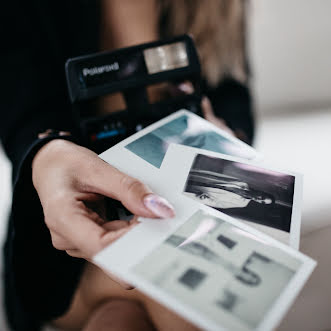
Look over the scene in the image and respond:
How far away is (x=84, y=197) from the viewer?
444 mm

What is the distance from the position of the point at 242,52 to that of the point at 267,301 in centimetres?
74

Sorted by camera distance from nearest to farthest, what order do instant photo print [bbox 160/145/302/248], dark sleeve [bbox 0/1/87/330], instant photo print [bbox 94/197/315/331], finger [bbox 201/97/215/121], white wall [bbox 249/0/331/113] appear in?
1. instant photo print [bbox 94/197/315/331]
2. instant photo print [bbox 160/145/302/248]
3. dark sleeve [bbox 0/1/87/330]
4. finger [bbox 201/97/215/121]
5. white wall [bbox 249/0/331/113]

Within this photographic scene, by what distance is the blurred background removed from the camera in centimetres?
85

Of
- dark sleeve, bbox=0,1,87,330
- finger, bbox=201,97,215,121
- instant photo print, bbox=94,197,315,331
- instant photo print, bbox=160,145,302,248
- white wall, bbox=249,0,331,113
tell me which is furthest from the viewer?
white wall, bbox=249,0,331,113

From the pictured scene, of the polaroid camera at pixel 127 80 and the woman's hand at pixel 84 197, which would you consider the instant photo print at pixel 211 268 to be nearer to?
the woman's hand at pixel 84 197

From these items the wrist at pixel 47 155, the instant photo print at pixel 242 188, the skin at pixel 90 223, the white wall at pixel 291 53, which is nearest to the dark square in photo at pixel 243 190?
the instant photo print at pixel 242 188

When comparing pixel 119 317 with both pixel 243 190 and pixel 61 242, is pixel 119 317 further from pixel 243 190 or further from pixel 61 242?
pixel 243 190

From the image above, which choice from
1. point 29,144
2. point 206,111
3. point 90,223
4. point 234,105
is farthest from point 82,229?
point 234,105

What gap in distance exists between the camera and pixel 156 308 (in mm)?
561

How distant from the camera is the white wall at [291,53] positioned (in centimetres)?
101

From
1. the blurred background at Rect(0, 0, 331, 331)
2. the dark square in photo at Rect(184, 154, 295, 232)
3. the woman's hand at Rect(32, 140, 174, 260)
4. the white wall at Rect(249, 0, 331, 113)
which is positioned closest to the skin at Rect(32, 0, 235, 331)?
the woman's hand at Rect(32, 140, 174, 260)

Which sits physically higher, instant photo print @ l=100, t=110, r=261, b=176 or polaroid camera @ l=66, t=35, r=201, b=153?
polaroid camera @ l=66, t=35, r=201, b=153

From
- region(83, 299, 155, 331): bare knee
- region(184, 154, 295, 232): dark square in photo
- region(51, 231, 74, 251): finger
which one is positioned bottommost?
region(83, 299, 155, 331): bare knee

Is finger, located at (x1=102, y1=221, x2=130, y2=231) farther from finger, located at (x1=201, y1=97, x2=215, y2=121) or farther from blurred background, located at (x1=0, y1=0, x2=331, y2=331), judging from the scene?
blurred background, located at (x1=0, y1=0, x2=331, y2=331)
